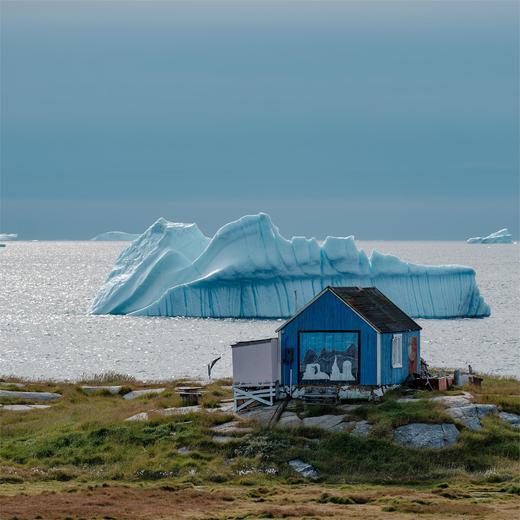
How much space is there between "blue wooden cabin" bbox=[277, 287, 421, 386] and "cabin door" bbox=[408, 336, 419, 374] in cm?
92

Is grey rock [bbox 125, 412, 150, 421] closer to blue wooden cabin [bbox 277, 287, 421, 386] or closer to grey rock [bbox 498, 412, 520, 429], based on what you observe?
blue wooden cabin [bbox 277, 287, 421, 386]

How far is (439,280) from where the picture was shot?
81.0 metres

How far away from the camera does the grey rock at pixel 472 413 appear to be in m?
30.0

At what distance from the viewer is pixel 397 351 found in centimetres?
3419

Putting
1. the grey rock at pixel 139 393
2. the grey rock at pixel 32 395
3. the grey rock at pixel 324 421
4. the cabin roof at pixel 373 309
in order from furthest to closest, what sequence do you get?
1. the grey rock at pixel 32 395
2. the grey rock at pixel 139 393
3. the cabin roof at pixel 373 309
4. the grey rock at pixel 324 421

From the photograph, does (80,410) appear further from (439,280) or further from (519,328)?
(519,328)

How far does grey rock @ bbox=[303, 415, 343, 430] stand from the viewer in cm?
3050

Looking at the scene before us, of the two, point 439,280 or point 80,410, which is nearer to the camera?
point 80,410

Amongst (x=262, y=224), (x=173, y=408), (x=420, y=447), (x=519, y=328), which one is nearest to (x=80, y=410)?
(x=173, y=408)

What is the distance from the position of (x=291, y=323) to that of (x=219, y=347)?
1713 inches

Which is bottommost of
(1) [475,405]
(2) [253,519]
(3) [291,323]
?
(2) [253,519]

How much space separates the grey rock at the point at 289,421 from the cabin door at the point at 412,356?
524 cm

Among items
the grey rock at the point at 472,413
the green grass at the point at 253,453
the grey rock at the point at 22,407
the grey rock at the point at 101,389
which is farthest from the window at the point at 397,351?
the grey rock at the point at 101,389

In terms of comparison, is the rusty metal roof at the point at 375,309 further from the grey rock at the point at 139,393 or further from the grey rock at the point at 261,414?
the grey rock at the point at 139,393
